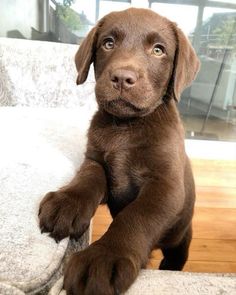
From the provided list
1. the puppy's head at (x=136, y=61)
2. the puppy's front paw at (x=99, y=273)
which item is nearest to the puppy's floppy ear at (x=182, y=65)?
the puppy's head at (x=136, y=61)

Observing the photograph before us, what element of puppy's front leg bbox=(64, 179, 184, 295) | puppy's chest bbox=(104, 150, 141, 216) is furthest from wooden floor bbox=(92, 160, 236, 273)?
puppy's front leg bbox=(64, 179, 184, 295)

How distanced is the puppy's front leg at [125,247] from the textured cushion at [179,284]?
0.06 meters

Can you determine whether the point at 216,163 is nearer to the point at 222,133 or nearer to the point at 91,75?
the point at 222,133

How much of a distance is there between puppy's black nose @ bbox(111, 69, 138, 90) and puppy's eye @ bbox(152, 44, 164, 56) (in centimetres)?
19

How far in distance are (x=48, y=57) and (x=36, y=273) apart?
72.2 inches

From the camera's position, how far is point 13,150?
1.17 meters

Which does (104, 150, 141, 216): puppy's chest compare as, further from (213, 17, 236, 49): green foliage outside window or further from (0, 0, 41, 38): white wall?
(213, 17, 236, 49): green foliage outside window

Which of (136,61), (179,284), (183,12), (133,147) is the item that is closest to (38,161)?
(133,147)

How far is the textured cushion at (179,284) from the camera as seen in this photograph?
0.53 m

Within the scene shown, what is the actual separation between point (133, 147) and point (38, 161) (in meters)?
0.29

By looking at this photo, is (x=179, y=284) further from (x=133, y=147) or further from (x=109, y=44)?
(x=109, y=44)

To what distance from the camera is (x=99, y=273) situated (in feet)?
2.16

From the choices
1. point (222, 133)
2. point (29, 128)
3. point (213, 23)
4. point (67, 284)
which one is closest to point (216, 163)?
point (222, 133)

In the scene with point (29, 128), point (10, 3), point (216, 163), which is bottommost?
point (216, 163)
